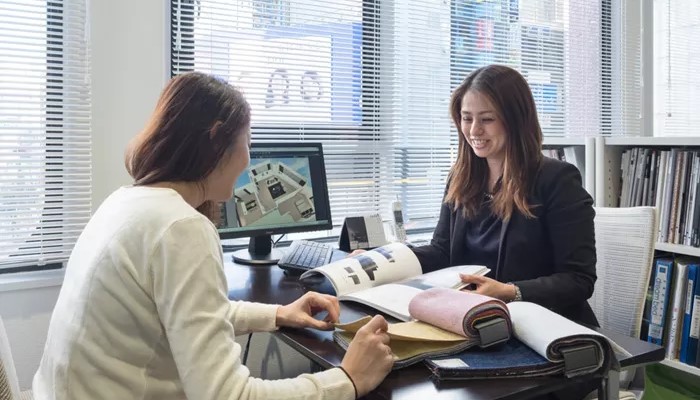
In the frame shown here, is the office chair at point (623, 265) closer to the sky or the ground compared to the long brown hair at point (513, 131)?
closer to the ground

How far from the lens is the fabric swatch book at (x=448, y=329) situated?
1.06 meters

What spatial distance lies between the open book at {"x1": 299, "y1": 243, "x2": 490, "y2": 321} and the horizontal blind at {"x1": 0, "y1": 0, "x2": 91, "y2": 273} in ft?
2.94

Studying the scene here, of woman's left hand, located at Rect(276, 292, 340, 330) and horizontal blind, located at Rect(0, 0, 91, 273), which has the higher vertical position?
horizontal blind, located at Rect(0, 0, 91, 273)

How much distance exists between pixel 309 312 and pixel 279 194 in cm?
79

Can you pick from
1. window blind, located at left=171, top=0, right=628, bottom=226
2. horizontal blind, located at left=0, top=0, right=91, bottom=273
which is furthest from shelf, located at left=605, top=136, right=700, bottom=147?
horizontal blind, located at left=0, top=0, right=91, bottom=273

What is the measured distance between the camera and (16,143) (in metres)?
1.88

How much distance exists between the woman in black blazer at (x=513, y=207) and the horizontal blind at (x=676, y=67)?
2.34 meters

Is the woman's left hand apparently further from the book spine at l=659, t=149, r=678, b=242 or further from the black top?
the book spine at l=659, t=149, r=678, b=242

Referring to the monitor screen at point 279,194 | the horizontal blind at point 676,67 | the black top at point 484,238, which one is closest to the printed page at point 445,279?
the black top at point 484,238

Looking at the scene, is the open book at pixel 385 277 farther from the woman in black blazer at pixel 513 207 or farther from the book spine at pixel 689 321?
the book spine at pixel 689 321

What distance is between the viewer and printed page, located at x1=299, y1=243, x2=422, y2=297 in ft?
4.91

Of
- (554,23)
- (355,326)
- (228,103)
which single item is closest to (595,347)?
(355,326)

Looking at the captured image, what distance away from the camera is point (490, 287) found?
1407 mm

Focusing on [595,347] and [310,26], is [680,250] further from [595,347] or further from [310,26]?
[310,26]
